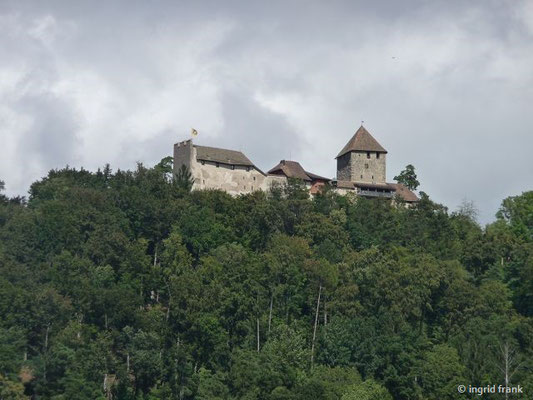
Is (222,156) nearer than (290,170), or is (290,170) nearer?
(222,156)

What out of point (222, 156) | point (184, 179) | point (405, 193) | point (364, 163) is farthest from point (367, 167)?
point (184, 179)

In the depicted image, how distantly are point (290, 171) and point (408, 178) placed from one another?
18.9 meters

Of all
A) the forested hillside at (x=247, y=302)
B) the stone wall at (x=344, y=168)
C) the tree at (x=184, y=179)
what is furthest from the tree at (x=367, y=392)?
the stone wall at (x=344, y=168)

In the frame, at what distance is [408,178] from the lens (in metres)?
106

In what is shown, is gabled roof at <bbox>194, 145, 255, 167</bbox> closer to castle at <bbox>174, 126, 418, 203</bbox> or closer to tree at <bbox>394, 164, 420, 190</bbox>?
castle at <bbox>174, 126, 418, 203</bbox>

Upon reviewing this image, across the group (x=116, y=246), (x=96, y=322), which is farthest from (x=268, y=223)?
(x=96, y=322)

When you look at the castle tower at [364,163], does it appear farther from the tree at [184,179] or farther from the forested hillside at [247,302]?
the tree at [184,179]

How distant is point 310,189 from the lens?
90.6 metres

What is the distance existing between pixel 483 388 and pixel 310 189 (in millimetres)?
34259

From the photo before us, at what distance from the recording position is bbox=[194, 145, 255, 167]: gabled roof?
8781 centimetres

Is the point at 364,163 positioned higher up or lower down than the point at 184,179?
higher up

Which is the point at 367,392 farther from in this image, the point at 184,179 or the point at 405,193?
the point at 405,193

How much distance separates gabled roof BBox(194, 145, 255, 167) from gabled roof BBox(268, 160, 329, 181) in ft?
10.2

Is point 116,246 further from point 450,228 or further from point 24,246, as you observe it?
point 450,228
